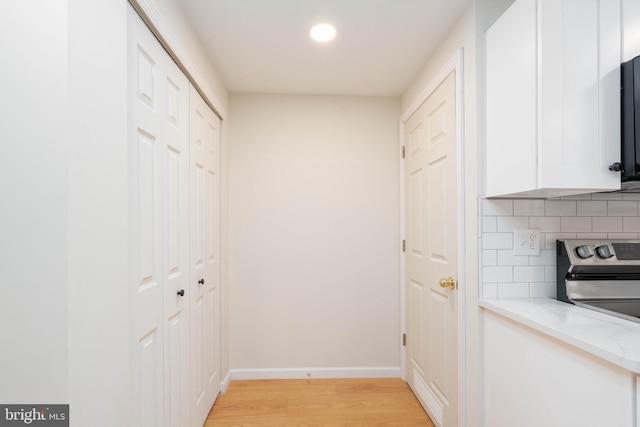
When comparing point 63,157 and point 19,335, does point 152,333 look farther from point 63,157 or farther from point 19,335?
point 63,157

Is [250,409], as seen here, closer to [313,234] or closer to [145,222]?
[313,234]

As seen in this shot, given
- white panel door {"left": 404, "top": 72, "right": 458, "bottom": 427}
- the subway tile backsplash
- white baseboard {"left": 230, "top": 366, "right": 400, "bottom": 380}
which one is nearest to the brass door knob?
white panel door {"left": 404, "top": 72, "right": 458, "bottom": 427}

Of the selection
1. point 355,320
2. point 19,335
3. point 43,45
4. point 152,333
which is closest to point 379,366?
point 355,320

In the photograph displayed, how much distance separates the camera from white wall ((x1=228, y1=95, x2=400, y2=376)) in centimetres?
279

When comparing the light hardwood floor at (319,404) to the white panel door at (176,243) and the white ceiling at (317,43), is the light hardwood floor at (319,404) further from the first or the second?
the white ceiling at (317,43)

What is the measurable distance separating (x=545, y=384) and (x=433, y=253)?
1.04m

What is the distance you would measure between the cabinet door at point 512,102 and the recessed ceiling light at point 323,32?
80cm

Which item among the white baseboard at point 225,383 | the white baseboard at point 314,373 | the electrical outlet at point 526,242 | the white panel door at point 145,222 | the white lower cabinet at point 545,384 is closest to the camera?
the white lower cabinet at point 545,384

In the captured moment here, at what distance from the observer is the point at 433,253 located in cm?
217

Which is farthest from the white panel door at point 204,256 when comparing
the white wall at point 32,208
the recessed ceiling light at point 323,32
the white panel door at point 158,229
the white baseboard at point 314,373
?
the white wall at point 32,208

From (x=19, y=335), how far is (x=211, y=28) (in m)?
1.68

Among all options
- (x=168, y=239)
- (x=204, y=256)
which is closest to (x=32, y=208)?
(x=168, y=239)

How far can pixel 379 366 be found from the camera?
111 inches

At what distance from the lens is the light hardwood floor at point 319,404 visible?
2.20 meters
